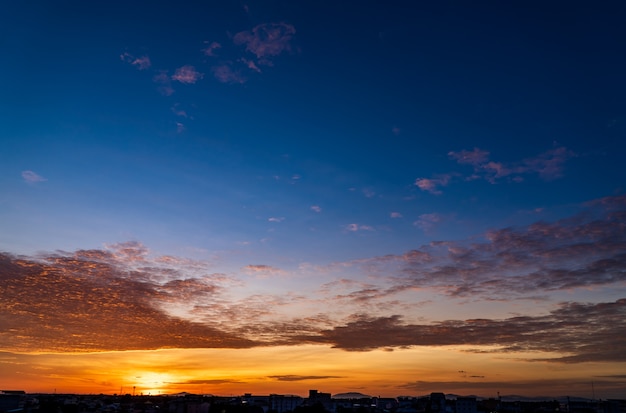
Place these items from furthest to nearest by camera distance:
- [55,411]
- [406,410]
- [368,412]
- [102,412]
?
1. [406,410]
2. [368,412]
3. [102,412]
4. [55,411]

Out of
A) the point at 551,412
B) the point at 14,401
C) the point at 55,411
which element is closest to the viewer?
the point at 55,411

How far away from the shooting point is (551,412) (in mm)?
177250

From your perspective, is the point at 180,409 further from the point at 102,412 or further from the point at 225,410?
the point at 102,412

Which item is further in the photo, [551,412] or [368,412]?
[551,412]

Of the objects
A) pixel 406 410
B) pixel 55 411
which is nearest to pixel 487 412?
pixel 406 410

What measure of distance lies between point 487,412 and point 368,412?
62.5 m

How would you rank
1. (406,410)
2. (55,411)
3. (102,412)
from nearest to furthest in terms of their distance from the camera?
(55,411)
(102,412)
(406,410)

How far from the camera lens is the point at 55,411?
108000 mm

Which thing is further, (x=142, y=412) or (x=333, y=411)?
(x=333, y=411)

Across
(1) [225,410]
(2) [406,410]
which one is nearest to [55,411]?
(1) [225,410]

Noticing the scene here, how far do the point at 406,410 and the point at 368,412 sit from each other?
890 inches

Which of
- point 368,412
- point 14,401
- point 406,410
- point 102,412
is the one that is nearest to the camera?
point 14,401

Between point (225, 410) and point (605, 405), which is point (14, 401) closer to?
point (225, 410)

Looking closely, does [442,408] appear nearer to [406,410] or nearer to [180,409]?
[406,410]
